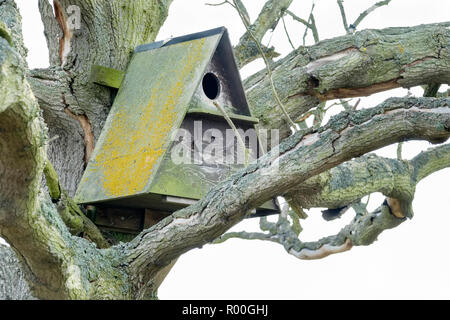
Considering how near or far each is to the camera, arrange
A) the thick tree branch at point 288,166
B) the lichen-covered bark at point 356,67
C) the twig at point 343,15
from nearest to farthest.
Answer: the thick tree branch at point 288,166 < the lichen-covered bark at point 356,67 < the twig at point 343,15

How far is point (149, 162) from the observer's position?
4395 mm

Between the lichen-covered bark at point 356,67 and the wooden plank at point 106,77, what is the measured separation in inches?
32.5

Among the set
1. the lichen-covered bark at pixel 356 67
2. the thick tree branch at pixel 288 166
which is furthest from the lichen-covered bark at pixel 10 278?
the lichen-covered bark at pixel 356 67

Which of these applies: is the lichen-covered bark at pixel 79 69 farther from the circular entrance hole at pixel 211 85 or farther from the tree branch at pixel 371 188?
the tree branch at pixel 371 188

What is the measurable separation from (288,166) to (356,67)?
5.63 feet

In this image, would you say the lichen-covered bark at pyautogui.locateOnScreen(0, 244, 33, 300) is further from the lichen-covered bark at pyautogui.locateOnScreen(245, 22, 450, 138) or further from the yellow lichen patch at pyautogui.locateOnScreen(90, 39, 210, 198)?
the lichen-covered bark at pyautogui.locateOnScreen(245, 22, 450, 138)

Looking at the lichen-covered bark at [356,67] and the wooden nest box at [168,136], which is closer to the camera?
the wooden nest box at [168,136]

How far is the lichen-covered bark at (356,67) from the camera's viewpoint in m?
4.99

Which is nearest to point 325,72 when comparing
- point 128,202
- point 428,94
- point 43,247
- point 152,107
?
point 428,94

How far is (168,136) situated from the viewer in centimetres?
440

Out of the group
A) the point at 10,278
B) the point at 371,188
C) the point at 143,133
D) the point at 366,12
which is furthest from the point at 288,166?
the point at 366,12

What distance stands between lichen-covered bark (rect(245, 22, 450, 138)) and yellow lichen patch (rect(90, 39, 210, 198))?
588mm

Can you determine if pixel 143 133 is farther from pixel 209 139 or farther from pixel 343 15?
pixel 343 15

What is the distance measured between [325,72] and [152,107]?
1135 millimetres
